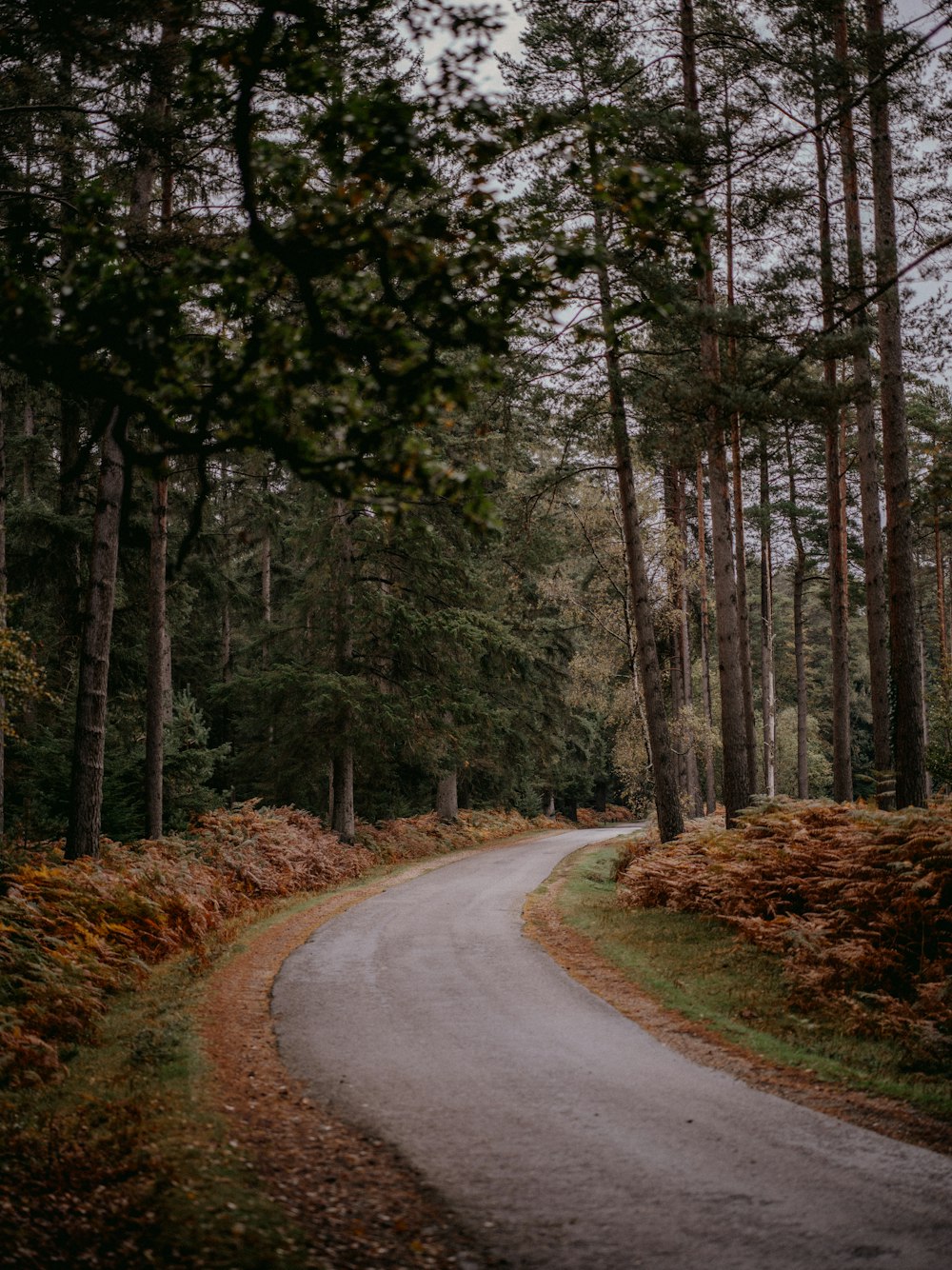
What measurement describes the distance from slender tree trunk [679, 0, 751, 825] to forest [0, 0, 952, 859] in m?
0.08

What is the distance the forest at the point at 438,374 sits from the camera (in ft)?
14.6

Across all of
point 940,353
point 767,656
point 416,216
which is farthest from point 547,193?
point 767,656

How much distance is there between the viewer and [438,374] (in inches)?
171

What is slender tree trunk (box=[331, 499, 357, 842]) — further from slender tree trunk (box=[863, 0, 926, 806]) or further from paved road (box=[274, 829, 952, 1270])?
slender tree trunk (box=[863, 0, 926, 806])

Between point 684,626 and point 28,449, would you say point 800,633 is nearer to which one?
point 684,626

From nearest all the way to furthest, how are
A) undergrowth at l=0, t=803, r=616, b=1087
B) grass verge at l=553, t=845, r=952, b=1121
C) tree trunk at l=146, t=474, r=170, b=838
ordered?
grass verge at l=553, t=845, r=952, b=1121, undergrowth at l=0, t=803, r=616, b=1087, tree trunk at l=146, t=474, r=170, b=838

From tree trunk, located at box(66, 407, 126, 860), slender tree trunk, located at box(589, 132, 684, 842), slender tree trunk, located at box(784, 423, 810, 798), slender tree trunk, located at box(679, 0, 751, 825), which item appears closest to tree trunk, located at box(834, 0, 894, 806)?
slender tree trunk, located at box(679, 0, 751, 825)

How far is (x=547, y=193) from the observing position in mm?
13742

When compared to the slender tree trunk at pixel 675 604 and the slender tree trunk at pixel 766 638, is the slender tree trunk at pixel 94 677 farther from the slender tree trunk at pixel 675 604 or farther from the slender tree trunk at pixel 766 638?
the slender tree trunk at pixel 766 638

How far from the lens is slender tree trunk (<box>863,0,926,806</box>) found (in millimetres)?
11633

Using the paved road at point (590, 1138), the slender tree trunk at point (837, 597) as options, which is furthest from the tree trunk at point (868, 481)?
the paved road at point (590, 1138)

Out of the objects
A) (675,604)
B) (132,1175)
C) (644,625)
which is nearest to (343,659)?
(644,625)

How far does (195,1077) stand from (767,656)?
2620 cm

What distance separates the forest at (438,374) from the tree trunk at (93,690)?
6 cm
